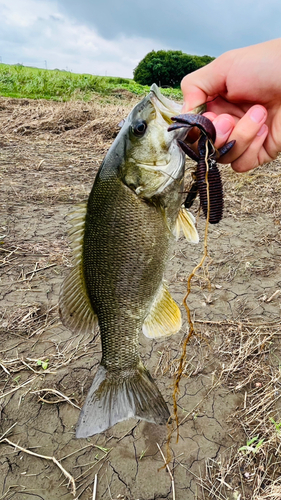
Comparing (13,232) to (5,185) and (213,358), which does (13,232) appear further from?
(213,358)

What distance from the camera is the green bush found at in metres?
34.2

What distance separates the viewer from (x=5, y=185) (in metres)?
6.72

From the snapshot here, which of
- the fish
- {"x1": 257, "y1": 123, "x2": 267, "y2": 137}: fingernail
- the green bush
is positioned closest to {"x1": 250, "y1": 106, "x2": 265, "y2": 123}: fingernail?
{"x1": 257, "y1": 123, "x2": 267, "y2": 137}: fingernail

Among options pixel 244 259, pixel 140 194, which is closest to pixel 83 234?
pixel 140 194

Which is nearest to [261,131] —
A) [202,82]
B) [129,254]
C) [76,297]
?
[202,82]

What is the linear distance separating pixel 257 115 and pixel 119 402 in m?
1.59

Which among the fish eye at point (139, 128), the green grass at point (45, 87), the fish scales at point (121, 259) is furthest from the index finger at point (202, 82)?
the green grass at point (45, 87)

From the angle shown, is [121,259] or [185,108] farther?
[185,108]

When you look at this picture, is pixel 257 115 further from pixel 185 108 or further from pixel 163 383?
pixel 163 383

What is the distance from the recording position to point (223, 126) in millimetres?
1668

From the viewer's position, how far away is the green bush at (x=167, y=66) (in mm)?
34219

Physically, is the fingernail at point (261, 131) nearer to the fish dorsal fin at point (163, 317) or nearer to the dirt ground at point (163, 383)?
the dirt ground at point (163, 383)

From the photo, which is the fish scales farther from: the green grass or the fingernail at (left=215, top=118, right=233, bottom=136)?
the green grass

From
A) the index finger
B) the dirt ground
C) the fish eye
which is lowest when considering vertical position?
the dirt ground
